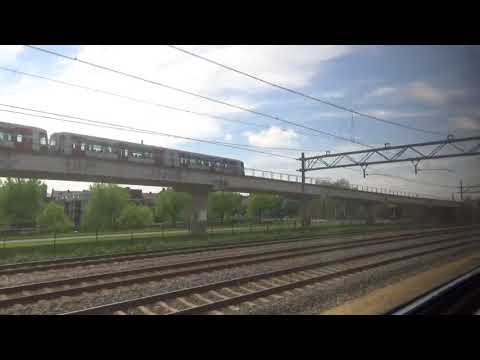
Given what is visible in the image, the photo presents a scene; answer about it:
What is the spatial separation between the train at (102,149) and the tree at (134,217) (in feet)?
35.6

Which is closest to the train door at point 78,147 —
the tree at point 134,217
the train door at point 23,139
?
the train door at point 23,139

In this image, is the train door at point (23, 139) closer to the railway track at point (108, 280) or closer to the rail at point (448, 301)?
the railway track at point (108, 280)

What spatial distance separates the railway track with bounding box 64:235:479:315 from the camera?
6.82 metres

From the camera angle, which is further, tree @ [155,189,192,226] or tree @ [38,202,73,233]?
tree @ [155,189,192,226]

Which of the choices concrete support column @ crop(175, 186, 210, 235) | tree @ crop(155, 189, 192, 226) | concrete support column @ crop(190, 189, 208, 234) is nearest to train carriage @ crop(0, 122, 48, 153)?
concrete support column @ crop(175, 186, 210, 235)

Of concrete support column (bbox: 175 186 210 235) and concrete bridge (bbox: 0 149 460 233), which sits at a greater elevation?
concrete bridge (bbox: 0 149 460 233)

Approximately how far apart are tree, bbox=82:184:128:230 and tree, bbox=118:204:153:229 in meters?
0.64

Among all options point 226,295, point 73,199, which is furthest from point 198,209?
point 73,199

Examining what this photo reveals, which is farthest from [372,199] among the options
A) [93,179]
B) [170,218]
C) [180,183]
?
[93,179]

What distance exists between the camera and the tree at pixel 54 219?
3129 cm

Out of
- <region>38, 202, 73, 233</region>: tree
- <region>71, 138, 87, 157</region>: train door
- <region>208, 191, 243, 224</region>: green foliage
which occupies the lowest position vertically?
<region>38, 202, 73, 233</region>: tree

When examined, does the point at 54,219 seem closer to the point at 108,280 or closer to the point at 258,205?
the point at 258,205

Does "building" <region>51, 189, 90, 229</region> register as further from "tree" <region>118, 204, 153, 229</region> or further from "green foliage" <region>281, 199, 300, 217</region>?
"green foliage" <region>281, 199, 300, 217</region>
